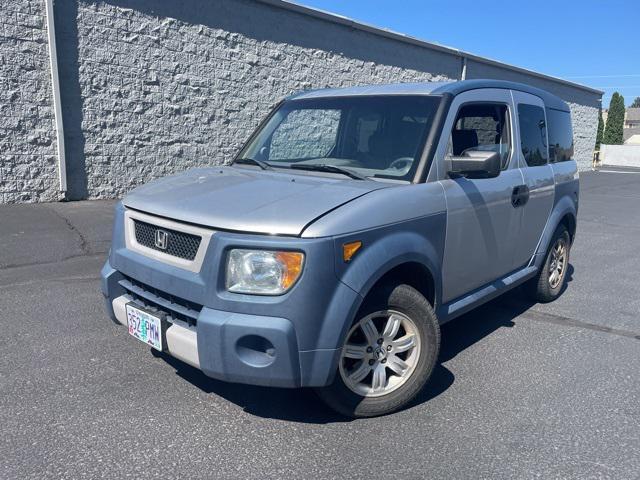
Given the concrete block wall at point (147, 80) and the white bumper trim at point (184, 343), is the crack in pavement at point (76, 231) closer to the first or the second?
the concrete block wall at point (147, 80)

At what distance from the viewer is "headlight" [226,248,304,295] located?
284cm

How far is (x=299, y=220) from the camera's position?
9.48ft

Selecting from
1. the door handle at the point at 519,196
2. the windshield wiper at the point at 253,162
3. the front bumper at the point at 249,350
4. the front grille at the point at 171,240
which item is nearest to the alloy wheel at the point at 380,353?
the front bumper at the point at 249,350

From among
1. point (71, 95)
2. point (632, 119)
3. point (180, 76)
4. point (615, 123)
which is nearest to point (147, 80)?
point (180, 76)

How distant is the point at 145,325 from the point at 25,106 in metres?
7.24

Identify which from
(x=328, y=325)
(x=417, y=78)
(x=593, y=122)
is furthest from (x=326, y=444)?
(x=593, y=122)

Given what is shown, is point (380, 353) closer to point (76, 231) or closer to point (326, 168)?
point (326, 168)

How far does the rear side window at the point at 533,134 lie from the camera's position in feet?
16.0

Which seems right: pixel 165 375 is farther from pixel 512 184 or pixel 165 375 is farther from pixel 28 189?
pixel 28 189

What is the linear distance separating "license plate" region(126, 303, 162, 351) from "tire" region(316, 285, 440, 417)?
95 cm

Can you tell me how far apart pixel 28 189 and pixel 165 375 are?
6833 millimetres

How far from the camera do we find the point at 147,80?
10.2 meters

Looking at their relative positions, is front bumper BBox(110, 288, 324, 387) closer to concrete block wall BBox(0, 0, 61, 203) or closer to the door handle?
the door handle

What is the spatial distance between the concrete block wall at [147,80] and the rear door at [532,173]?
7307mm
